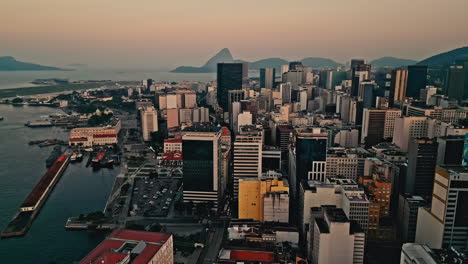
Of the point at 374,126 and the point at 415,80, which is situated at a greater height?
the point at 415,80

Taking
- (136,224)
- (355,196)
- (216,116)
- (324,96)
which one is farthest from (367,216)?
(324,96)

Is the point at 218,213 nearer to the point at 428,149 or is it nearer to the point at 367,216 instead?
the point at 367,216

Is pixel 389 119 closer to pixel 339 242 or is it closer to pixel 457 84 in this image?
pixel 457 84

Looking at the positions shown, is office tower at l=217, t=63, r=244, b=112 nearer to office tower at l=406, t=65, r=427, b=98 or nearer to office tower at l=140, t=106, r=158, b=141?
office tower at l=140, t=106, r=158, b=141

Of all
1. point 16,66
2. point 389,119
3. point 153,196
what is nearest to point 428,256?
point 153,196

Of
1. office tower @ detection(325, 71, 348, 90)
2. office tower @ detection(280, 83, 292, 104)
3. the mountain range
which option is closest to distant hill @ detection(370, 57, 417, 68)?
the mountain range

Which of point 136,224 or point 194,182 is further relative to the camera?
point 194,182
